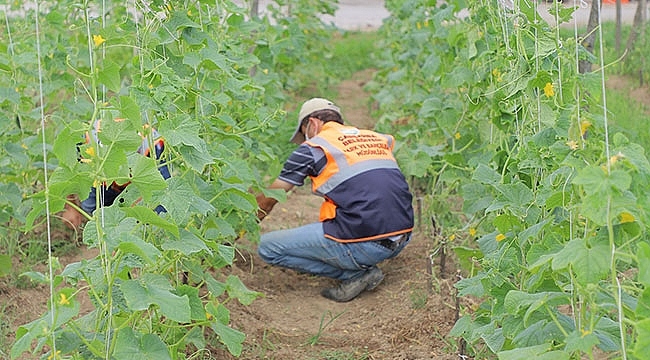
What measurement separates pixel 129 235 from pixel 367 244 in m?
2.15

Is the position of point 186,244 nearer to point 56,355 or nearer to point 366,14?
point 56,355

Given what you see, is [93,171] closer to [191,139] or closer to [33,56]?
[191,139]

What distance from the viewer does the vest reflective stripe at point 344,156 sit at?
14.5 ft

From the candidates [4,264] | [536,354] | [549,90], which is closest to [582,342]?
[536,354]

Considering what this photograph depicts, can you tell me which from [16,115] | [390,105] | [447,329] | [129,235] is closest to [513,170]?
[447,329]

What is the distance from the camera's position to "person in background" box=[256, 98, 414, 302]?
4410mm

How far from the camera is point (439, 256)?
481 centimetres

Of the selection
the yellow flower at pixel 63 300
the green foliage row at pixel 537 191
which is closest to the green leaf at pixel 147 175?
the yellow flower at pixel 63 300

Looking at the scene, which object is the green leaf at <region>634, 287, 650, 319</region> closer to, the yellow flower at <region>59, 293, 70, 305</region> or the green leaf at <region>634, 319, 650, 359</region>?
the green leaf at <region>634, 319, 650, 359</region>

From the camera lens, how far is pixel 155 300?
8.11 feet

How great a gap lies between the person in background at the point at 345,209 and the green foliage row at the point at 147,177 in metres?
0.22

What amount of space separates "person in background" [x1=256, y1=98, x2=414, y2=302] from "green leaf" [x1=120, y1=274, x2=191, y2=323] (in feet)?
6.30

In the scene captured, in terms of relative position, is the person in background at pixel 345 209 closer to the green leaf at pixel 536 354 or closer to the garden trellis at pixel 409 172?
the garden trellis at pixel 409 172

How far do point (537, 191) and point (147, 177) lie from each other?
121 centimetres
